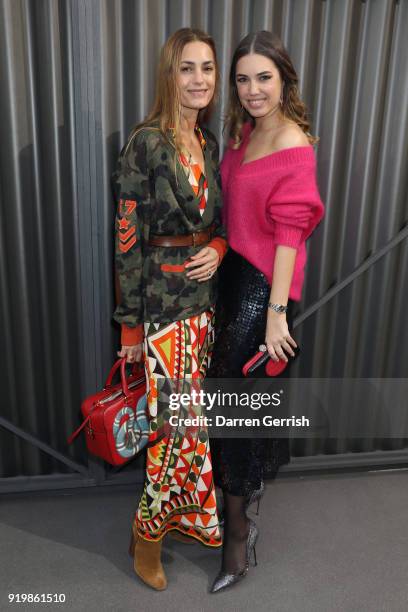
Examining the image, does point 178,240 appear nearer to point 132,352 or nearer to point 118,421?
point 132,352

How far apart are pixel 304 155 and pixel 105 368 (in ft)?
3.80

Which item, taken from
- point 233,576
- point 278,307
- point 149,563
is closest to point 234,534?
point 233,576

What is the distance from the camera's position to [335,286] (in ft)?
7.39

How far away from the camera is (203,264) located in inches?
66.4

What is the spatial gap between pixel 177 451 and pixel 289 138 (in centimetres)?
104

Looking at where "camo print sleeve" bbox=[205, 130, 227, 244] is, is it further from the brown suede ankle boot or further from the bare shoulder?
the brown suede ankle boot

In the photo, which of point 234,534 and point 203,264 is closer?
point 203,264

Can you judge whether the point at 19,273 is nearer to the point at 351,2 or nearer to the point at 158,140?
the point at 158,140

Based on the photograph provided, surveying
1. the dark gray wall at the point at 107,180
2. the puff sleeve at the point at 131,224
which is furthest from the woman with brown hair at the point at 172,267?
the dark gray wall at the point at 107,180

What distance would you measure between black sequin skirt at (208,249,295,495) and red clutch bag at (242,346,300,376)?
3 cm

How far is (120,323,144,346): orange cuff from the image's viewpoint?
172 cm

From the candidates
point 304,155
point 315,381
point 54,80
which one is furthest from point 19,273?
point 315,381

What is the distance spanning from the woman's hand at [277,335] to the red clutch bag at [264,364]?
3 centimetres

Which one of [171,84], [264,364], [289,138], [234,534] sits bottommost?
[234,534]
